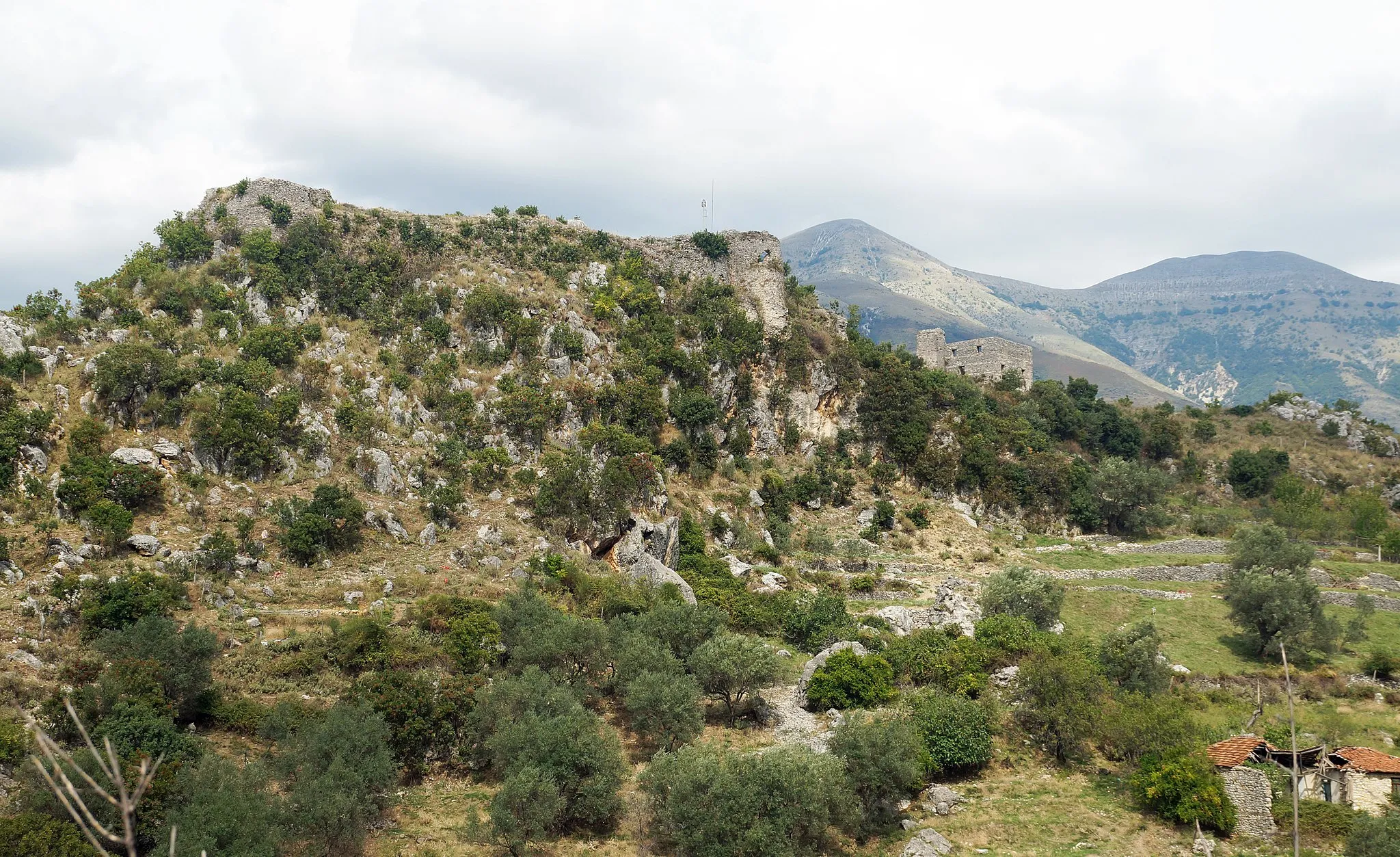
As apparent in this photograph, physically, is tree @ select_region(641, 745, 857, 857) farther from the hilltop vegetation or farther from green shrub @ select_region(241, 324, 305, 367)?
green shrub @ select_region(241, 324, 305, 367)

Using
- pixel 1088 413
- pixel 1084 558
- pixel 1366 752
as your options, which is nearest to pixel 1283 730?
pixel 1366 752

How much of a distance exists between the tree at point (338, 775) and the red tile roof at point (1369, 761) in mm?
26231

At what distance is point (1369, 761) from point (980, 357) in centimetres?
5596

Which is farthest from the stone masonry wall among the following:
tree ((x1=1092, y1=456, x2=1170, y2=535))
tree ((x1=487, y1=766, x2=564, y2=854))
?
tree ((x1=1092, y1=456, x2=1170, y2=535))

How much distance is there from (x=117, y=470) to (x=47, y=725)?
14133 millimetres

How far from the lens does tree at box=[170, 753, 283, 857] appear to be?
16141mm

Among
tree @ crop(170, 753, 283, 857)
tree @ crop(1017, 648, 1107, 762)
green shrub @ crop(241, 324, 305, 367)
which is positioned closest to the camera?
tree @ crop(170, 753, 283, 857)

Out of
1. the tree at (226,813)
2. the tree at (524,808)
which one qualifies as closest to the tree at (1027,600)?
the tree at (524,808)

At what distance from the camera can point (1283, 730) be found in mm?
25141

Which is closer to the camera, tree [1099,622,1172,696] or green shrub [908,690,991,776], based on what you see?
green shrub [908,690,991,776]

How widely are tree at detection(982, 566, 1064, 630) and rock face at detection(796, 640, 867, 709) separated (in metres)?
8.41

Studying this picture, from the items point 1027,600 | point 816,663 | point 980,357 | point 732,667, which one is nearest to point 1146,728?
point 816,663

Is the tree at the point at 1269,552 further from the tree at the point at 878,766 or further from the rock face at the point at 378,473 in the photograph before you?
the rock face at the point at 378,473

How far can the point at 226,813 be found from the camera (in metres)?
A: 16.6
